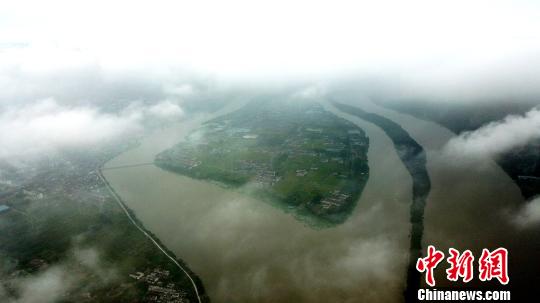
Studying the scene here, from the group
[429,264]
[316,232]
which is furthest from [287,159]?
[429,264]

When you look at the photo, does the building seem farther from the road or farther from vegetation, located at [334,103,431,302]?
vegetation, located at [334,103,431,302]

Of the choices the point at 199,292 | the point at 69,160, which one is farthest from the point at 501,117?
the point at 69,160

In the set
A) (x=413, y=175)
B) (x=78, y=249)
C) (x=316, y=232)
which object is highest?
(x=413, y=175)

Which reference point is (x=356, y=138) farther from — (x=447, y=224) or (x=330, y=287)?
(x=330, y=287)

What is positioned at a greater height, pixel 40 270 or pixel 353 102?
pixel 353 102

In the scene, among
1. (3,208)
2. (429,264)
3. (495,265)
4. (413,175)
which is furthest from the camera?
A: (413,175)

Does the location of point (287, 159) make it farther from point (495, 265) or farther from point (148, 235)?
point (495, 265)

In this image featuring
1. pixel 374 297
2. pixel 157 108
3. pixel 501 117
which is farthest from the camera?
pixel 157 108

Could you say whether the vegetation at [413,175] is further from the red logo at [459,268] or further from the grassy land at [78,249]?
the grassy land at [78,249]
